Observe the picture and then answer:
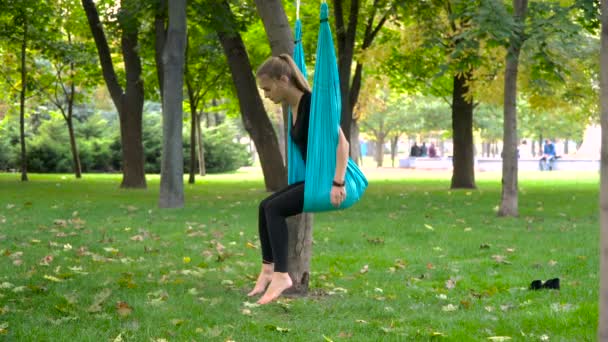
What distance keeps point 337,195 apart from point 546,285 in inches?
87.5

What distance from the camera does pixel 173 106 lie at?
1470cm

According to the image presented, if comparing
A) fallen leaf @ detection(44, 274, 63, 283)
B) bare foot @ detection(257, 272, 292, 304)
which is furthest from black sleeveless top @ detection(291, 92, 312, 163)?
fallen leaf @ detection(44, 274, 63, 283)

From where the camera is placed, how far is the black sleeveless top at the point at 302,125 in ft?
19.1

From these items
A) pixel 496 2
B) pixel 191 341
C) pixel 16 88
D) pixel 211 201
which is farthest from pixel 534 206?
pixel 16 88

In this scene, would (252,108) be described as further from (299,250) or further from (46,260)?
(299,250)

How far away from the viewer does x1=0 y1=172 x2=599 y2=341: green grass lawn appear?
5125 millimetres

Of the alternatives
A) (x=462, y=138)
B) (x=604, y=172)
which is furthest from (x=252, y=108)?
(x=604, y=172)

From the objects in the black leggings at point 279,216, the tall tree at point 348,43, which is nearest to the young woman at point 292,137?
the black leggings at point 279,216

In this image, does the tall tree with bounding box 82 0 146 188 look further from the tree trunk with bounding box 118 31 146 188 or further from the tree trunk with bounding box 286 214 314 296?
the tree trunk with bounding box 286 214 314 296

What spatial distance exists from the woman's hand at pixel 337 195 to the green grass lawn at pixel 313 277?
0.77m

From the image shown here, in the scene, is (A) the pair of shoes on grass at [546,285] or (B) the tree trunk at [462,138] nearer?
(A) the pair of shoes on grass at [546,285]

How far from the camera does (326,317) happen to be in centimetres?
557

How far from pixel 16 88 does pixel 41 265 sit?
2648 centimetres

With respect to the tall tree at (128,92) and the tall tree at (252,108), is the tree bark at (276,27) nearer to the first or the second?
the tall tree at (252,108)
